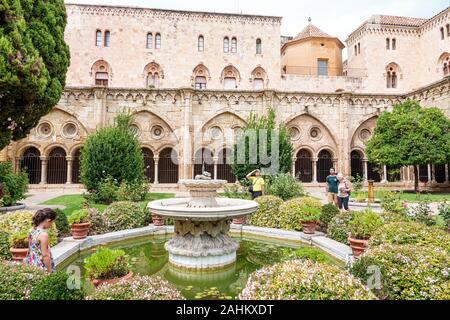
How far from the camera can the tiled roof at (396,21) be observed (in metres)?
28.8

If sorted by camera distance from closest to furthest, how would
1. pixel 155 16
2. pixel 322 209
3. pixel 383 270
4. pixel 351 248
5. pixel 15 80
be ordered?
pixel 383 270, pixel 351 248, pixel 15 80, pixel 322 209, pixel 155 16

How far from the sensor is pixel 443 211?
7.54m

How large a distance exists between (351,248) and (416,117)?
14011mm

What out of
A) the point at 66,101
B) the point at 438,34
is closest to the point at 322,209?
the point at 66,101

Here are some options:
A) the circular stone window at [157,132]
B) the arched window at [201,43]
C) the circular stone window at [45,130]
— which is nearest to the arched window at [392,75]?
the arched window at [201,43]

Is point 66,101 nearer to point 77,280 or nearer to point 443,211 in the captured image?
point 77,280

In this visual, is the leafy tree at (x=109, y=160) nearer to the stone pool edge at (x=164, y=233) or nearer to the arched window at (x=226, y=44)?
the stone pool edge at (x=164, y=233)

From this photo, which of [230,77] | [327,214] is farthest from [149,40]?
[327,214]

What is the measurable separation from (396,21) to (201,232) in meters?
33.0

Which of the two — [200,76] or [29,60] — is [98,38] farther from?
[29,60]

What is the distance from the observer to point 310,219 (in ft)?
24.3

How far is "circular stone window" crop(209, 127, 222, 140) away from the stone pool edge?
36.5 feet

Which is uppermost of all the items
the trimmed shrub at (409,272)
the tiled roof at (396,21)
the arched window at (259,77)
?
the tiled roof at (396,21)

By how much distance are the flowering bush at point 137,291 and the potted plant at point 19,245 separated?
10.2ft
